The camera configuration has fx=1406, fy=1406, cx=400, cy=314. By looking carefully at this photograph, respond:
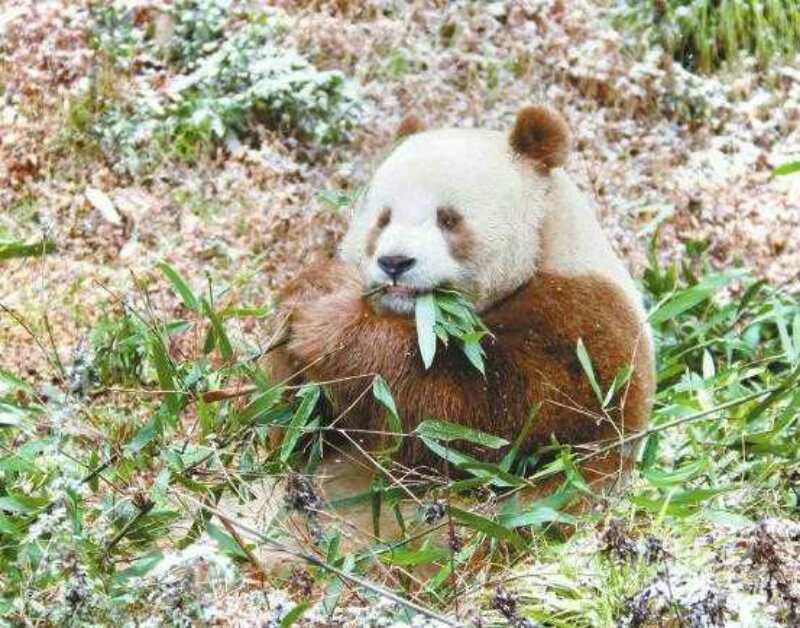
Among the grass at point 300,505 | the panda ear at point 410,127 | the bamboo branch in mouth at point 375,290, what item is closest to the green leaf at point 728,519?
the grass at point 300,505

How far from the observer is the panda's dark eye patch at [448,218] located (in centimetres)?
480

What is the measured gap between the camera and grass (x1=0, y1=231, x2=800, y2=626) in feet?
12.7

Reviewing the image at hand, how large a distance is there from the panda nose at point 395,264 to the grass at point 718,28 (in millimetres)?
5861

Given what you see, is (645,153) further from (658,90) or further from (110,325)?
(110,325)

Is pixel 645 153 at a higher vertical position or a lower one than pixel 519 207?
lower

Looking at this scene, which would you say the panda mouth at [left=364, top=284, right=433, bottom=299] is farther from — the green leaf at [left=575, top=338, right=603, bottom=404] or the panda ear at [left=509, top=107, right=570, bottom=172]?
the panda ear at [left=509, top=107, right=570, bottom=172]

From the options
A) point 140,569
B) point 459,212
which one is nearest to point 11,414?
point 140,569

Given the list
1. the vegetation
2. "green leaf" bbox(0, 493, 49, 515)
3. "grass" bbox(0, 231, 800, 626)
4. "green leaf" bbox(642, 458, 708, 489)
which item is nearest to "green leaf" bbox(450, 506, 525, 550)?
"grass" bbox(0, 231, 800, 626)

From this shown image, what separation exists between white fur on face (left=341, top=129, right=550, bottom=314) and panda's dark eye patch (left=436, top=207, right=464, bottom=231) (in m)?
0.02

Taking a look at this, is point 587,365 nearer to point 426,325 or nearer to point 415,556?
point 426,325

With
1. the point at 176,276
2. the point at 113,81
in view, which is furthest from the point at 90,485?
the point at 113,81

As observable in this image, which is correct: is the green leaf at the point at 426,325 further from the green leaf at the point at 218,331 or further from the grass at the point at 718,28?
the grass at the point at 718,28

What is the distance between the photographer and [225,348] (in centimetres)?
464

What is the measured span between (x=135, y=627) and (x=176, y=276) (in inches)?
53.5
